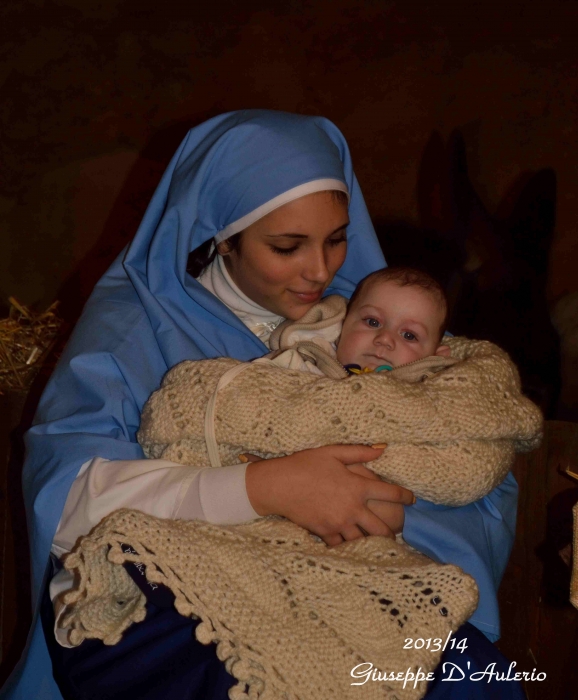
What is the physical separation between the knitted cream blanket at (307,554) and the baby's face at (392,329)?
0.82 ft

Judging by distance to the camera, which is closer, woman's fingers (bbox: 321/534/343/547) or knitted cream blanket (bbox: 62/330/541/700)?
knitted cream blanket (bbox: 62/330/541/700)

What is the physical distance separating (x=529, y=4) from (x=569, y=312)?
1479mm

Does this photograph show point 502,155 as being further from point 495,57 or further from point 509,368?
point 509,368

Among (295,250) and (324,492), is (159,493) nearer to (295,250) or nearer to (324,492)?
(324,492)

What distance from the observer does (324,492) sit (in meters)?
1.42

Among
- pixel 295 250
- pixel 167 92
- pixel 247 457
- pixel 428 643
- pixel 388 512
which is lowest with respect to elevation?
pixel 428 643

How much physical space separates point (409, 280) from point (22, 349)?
5.10 ft

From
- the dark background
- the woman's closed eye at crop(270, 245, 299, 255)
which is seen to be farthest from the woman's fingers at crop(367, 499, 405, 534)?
the dark background

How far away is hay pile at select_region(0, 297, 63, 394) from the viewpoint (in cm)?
263

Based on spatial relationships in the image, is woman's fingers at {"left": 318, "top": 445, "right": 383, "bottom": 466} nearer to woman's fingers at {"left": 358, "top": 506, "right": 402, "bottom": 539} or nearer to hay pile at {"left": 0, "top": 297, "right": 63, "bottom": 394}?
woman's fingers at {"left": 358, "top": 506, "right": 402, "bottom": 539}

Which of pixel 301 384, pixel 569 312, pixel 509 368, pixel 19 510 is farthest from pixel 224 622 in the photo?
pixel 569 312

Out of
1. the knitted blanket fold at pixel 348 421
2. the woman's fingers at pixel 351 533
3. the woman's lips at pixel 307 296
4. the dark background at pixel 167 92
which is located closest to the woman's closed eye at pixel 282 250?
the woman's lips at pixel 307 296

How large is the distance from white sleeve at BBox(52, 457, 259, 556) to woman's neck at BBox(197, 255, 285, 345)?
643 millimetres

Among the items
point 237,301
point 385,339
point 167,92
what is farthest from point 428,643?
point 167,92
